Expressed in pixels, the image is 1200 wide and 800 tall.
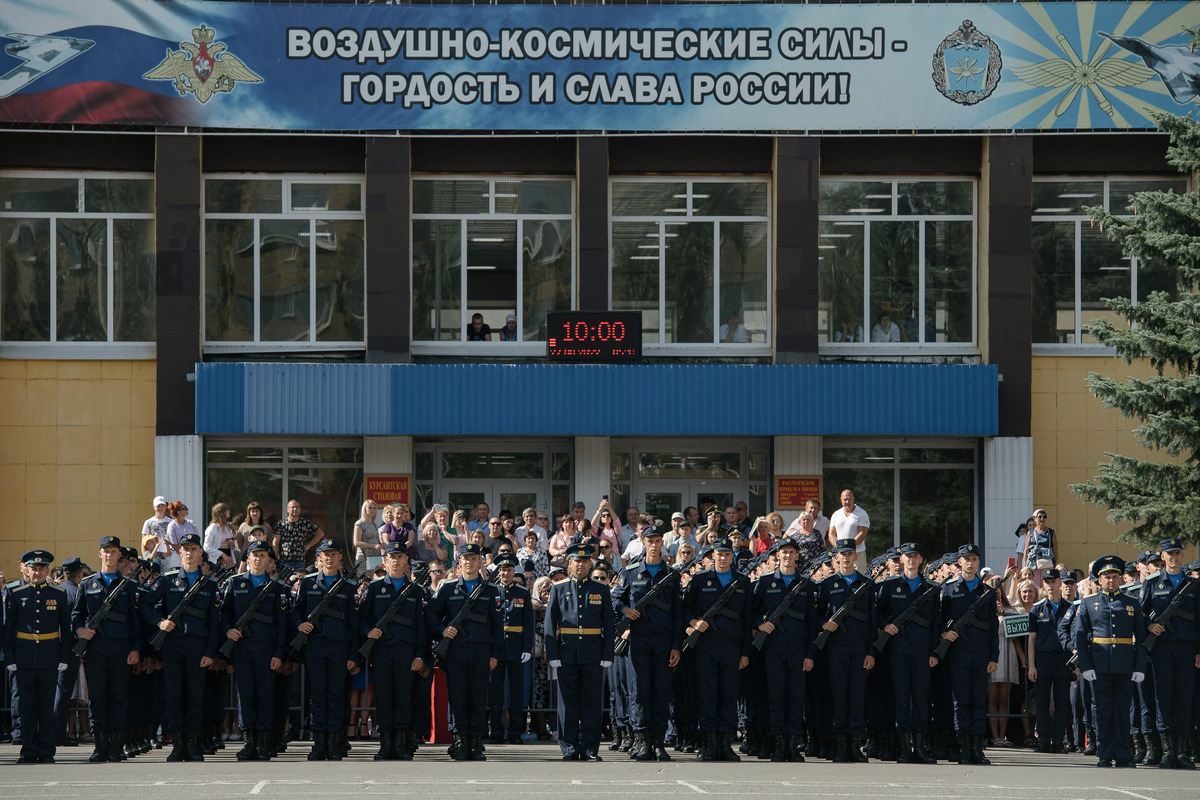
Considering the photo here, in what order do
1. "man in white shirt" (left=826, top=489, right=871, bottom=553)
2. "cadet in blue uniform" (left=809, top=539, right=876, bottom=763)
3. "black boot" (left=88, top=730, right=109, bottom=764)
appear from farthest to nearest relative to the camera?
"man in white shirt" (left=826, top=489, right=871, bottom=553)
"cadet in blue uniform" (left=809, top=539, right=876, bottom=763)
"black boot" (left=88, top=730, right=109, bottom=764)

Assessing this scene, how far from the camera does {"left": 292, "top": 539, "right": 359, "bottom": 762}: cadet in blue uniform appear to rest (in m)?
14.0

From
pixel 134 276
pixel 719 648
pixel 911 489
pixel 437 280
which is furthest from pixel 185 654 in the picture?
pixel 911 489

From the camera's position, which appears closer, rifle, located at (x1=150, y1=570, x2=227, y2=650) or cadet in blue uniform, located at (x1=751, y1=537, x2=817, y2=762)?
rifle, located at (x1=150, y1=570, x2=227, y2=650)

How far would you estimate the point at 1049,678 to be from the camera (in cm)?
1559

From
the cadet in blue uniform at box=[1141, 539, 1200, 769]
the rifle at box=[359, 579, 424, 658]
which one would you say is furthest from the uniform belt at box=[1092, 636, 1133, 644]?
the rifle at box=[359, 579, 424, 658]

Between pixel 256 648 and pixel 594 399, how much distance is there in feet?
32.3

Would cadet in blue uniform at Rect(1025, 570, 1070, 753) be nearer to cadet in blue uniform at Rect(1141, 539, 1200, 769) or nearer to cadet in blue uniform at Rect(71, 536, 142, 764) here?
cadet in blue uniform at Rect(1141, 539, 1200, 769)

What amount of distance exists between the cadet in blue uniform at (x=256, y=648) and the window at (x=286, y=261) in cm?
1012

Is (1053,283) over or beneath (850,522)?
over

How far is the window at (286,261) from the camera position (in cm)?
2403

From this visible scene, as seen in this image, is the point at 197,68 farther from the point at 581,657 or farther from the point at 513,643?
the point at 581,657

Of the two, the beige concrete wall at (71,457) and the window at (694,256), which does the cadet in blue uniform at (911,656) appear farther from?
the beige concrete wall at (71,457)

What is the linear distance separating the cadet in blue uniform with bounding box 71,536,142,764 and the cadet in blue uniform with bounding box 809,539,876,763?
21.1ft

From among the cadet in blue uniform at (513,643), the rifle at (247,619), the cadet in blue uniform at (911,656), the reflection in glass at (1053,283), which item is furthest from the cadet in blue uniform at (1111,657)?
the reflection in glass at (1053,283)
